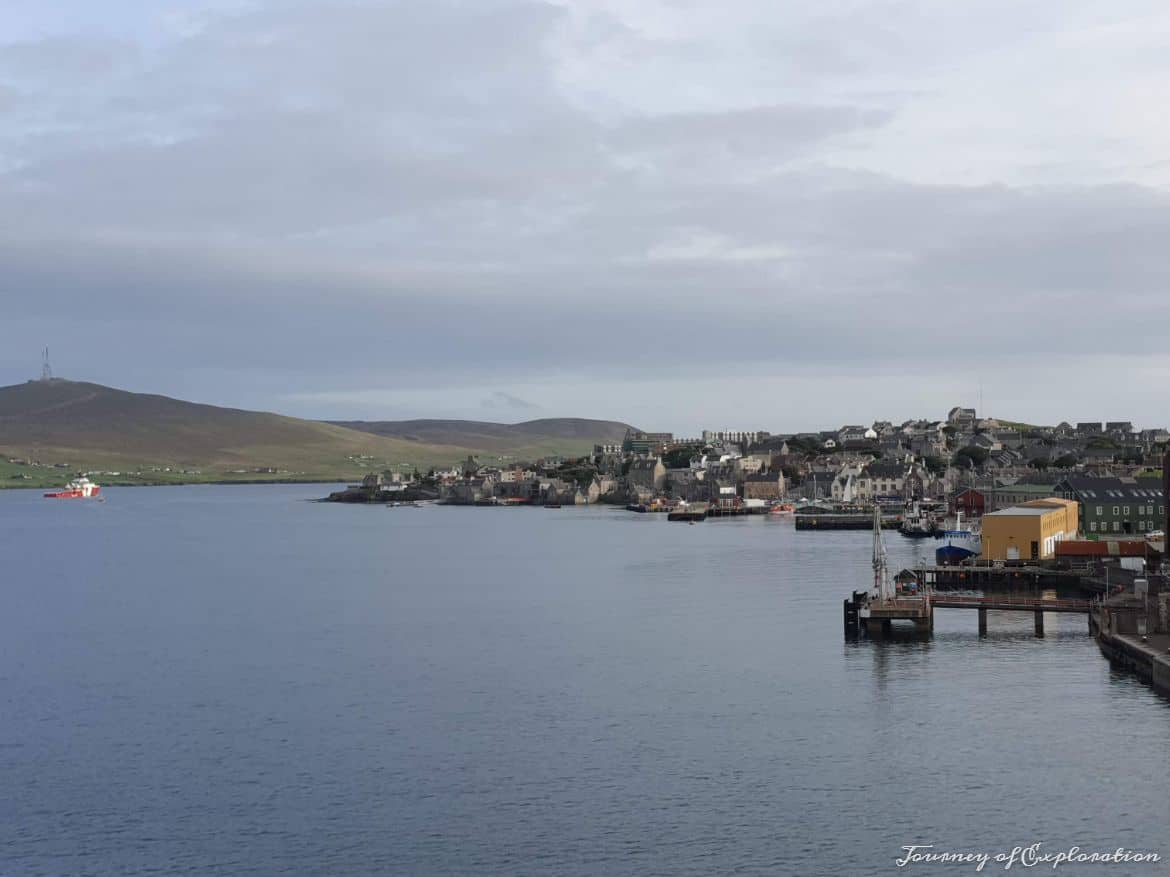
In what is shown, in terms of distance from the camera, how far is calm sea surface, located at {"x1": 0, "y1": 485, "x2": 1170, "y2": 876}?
21.5 m

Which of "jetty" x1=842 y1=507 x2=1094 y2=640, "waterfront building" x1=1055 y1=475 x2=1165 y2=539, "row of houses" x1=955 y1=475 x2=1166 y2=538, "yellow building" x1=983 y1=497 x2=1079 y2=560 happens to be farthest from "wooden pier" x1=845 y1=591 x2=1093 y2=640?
"waterfront building" x1=1055 y1=475 x2=1165 y2=539

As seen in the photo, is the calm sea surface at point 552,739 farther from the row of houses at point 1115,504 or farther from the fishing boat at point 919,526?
the fishing boat at point 919,526

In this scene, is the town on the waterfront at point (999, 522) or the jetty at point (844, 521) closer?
the town on the waterfront at point (999, 522)

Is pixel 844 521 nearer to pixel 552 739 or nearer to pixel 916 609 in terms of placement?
pixel 916 609

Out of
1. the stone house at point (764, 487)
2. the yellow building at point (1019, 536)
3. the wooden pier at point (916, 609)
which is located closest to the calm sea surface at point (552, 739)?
the wooden pier at point (916, 609)

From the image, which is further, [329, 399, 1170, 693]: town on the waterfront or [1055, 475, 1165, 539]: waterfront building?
[1055, 475, 1165, 539]: waterfront building

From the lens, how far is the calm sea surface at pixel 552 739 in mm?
21484

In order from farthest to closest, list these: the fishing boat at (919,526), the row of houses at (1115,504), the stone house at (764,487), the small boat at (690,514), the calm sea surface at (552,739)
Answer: the stone house at (764,487) → the small boat at (690,514) → the fishing boat at (919,526) → the row of houses at (1115,504) → the calm sea surface at (552,739)

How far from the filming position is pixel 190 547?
94.1m

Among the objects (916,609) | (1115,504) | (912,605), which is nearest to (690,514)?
(1115,504)

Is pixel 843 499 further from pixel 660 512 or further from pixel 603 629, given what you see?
pixel 603 629

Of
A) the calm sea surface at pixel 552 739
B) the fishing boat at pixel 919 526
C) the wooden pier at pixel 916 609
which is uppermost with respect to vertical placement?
the fishing boat at pixel 919 526

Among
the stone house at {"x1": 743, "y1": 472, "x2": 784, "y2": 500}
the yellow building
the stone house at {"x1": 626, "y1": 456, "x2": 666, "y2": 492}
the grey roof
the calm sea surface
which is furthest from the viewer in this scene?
the stone house at {"x1": 626, "y1": 456, "x2": 666, "y2": 492}

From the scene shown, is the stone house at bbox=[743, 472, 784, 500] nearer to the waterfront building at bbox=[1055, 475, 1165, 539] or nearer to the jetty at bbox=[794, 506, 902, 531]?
the jetty at bbox=[794, 506, 902, 531]
